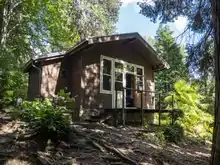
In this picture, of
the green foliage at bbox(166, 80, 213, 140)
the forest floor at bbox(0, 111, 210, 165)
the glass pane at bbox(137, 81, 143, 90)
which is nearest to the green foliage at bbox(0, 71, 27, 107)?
the forest floor at bbox(0, 111, 210, 165)

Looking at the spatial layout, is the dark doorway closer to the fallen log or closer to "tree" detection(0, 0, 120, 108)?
"tree" detection(0, 0, 120, 108)

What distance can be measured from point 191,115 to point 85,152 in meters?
7.69

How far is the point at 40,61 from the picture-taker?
1059 cm

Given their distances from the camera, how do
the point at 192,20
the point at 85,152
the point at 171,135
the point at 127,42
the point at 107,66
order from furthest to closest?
the point at 127,42
the point at 107,66
the point at 171,135
the point at 192,20
the point at 85,152

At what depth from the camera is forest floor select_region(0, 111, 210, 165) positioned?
4902mm

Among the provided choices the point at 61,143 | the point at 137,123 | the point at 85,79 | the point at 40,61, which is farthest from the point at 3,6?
the point at 61,143

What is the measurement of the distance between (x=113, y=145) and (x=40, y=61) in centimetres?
572

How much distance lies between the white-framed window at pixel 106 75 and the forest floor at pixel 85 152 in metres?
4.39

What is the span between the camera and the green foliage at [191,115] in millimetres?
11519

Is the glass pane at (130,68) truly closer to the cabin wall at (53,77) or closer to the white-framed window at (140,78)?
the white-framed window at (140,78)

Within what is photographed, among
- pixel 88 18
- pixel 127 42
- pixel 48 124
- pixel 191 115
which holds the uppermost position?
pixel 88 18

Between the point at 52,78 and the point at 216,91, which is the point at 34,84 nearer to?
A: the point at 52,78

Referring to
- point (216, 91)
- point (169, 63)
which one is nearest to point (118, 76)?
point (216, 91)

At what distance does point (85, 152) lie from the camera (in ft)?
18.3
